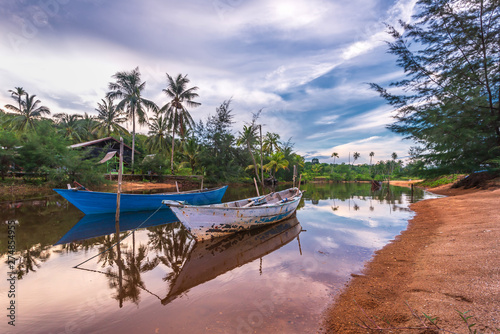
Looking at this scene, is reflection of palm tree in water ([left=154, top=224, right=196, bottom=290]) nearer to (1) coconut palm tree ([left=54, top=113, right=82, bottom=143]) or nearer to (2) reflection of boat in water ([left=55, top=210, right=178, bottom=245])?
(2) reflection of boat in water ([left=55, top=210, right=178, bottom=245])

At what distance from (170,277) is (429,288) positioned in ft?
16.1

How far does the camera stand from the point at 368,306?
3354 mm

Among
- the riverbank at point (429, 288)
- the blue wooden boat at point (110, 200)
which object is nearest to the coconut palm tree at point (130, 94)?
the blue wooden boat at point (110, 200)

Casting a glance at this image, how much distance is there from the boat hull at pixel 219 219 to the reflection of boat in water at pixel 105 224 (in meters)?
2.85

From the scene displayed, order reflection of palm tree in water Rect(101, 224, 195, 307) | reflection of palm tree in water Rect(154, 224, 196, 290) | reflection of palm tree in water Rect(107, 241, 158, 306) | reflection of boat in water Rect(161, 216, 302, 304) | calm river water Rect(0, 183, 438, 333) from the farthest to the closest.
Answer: reflection of palm tree in water Rect(154, 224, 196, 290)
reflection of boat in water Rect(161, 216, 302, 304)
reflection of palm tree in water Rect(101, 224, 195, 307)
reflection of palm tree in water Rect(107, 241, 158, 306)
calm river water Rect(0, 183, 438, 333)

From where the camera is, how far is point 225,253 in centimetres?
634

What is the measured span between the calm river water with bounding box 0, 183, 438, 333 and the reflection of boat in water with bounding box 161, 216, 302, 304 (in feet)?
0.10

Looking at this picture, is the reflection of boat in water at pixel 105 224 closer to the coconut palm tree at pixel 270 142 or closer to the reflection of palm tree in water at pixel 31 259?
the reflection of palm tree in water at pixel 31 259

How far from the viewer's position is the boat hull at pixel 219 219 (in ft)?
21.6

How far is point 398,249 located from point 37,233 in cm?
1188

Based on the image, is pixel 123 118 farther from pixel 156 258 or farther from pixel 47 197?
pixel 156 258

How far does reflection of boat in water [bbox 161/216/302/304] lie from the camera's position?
475 centimetres

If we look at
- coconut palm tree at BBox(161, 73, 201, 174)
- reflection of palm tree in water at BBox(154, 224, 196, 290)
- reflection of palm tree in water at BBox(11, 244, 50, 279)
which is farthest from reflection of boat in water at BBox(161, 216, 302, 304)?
coconut palm tree at BBox(161, 73, 201, 174)

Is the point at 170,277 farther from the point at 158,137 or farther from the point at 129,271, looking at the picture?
the point at 158,137
